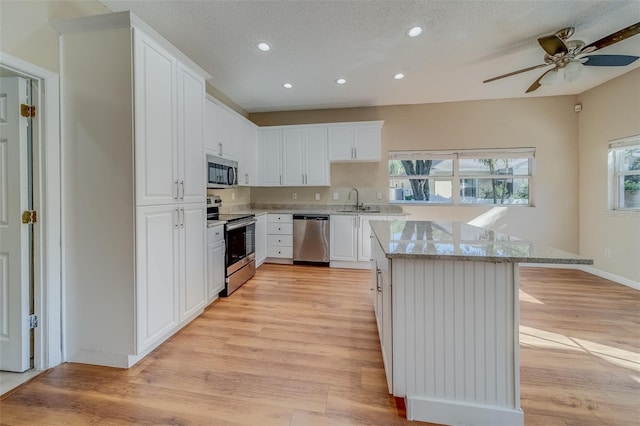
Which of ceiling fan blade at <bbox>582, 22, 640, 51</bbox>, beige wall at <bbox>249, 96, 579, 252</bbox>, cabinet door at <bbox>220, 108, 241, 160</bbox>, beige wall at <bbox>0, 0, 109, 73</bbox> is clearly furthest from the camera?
beige wall at <bbox>249, 96, 579, 252</bbox>

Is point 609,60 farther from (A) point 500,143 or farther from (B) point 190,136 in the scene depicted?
(B) point 190,136

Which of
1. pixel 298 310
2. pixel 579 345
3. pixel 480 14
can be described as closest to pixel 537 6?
pixel 480 14

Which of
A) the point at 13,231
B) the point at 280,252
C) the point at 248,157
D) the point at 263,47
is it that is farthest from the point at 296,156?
the point at 13,231

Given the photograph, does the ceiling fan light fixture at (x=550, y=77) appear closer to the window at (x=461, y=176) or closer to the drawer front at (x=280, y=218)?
the window at (x=461, y=176)

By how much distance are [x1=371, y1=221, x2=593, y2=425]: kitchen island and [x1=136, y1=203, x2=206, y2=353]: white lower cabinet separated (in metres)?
1.67

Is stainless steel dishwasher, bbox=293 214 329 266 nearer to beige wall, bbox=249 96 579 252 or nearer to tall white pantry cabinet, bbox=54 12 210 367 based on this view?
beige wall, bbox=249 96 579 252

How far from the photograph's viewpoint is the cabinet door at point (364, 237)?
4.31 m

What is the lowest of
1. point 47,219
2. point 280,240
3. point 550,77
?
point 280,240

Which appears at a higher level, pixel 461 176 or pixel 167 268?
pixel 461 176

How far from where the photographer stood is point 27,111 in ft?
5.79

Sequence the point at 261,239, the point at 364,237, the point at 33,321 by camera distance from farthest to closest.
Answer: the point at 261,239 < the point at 364,237 < the point at 33,321

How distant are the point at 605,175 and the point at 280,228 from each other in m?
4.85

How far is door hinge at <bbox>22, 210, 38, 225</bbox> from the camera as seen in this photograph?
5.79 feet

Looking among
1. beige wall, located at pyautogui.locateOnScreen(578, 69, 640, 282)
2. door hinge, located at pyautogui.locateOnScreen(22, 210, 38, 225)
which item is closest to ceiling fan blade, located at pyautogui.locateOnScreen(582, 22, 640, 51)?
beige wall, located at pyautogui.locateOnScreen(578, 69, 640, 282)
